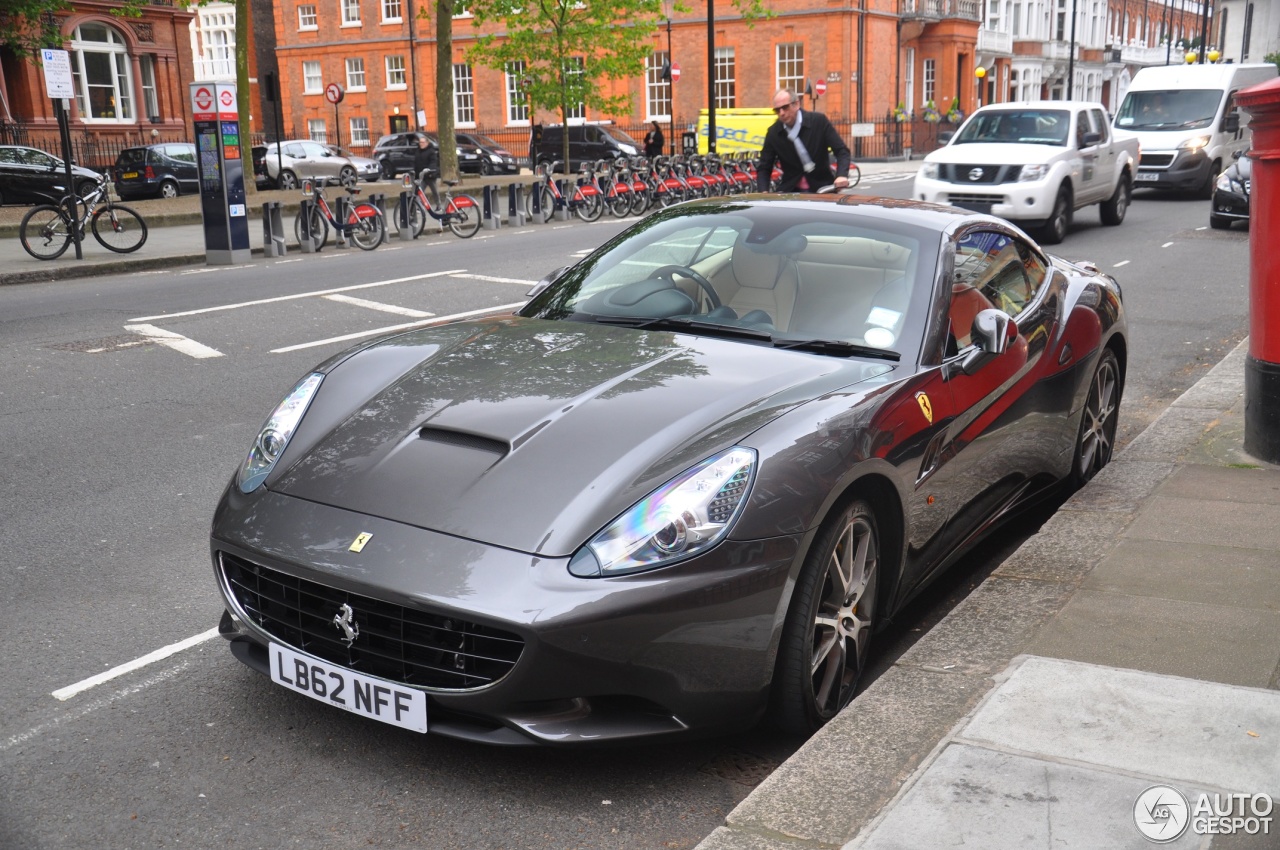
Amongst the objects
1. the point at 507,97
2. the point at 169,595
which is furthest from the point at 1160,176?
the point at 507,97

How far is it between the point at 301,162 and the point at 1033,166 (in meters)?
23.8

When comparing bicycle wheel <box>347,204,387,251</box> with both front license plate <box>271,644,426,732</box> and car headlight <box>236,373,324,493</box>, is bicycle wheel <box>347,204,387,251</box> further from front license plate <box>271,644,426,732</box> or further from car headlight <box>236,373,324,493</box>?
front license plate <box>271,644,426,732</box>

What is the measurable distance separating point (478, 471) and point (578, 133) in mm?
38739

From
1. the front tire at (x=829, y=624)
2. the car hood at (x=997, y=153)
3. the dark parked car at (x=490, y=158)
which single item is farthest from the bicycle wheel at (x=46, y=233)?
the dark parked car at (x=490, y=158)

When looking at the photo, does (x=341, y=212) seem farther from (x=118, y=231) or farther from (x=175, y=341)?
(x=175, y=341)

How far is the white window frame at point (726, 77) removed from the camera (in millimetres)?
51406

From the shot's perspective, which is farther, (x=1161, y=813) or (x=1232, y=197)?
(x=1232, y=197)

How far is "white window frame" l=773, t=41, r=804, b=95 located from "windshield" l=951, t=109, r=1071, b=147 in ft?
106

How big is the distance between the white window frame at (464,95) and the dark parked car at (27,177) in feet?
102

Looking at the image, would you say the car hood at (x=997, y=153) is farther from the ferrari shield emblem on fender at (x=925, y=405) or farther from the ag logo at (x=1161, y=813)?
the ag logo at (x=1161, y=813)

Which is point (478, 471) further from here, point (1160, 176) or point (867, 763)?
point (1160, 176)

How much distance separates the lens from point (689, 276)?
15.3 ft

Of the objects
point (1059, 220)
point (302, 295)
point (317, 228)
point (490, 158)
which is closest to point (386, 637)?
point (302, 295)

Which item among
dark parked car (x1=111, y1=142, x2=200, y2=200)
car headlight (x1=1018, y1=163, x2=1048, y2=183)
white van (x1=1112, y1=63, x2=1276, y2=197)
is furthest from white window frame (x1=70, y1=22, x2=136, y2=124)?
car headlight (x1=1018, y1=163, x2=1048, y2=183)
